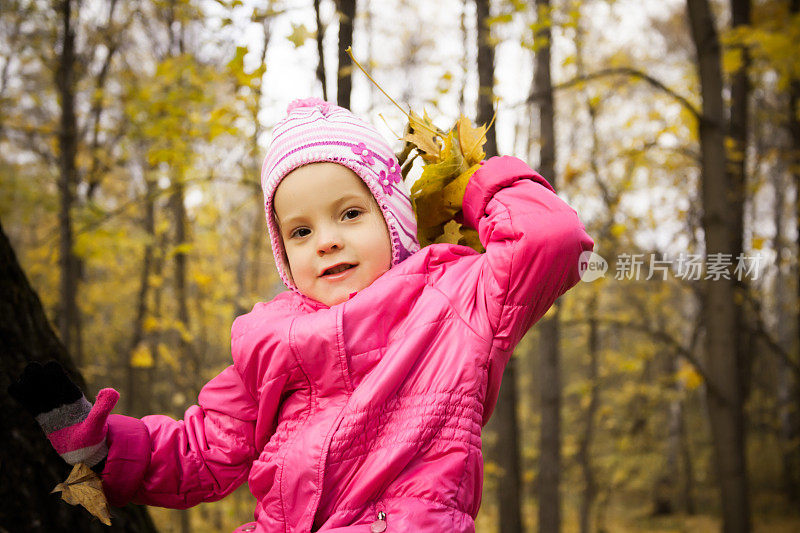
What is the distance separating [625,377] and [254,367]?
1505 cm

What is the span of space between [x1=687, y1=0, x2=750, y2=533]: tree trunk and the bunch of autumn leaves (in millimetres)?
3324

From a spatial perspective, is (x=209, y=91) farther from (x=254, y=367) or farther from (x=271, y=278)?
(x=271, y=278)

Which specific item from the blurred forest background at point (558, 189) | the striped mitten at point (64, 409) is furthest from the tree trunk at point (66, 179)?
the striped mitten at point (64, 409)

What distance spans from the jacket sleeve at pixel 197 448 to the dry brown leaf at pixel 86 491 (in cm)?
10

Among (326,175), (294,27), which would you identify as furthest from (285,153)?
(294,27)

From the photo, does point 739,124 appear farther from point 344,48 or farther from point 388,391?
point 388,391

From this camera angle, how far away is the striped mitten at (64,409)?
1.39m

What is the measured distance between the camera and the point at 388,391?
1481 mm

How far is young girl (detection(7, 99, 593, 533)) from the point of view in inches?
57.1

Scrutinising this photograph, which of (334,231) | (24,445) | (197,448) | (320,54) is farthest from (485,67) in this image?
(24,445)

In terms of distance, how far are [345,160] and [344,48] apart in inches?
35.1

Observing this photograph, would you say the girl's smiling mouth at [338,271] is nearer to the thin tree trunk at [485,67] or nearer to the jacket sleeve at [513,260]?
the jacket sleeve at [513,260]

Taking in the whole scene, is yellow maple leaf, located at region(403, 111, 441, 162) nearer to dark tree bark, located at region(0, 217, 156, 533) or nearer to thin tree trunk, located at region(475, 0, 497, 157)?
dark tree bark, located at region(0, 217, 156, 533)

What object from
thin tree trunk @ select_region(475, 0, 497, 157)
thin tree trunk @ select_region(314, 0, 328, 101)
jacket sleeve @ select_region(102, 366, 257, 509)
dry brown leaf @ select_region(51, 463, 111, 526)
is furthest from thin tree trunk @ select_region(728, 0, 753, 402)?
dry brown leaf @ select_region(51, 463, 111, 526)
